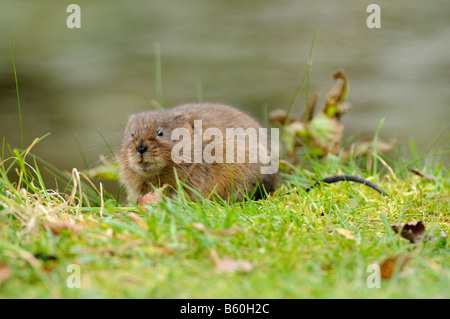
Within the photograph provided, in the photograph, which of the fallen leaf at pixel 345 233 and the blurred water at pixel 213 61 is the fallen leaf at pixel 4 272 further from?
the blurred water at pixel 213 61

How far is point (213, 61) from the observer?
10523mm

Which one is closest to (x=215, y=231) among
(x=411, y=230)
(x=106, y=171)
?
(x=411, y=230)

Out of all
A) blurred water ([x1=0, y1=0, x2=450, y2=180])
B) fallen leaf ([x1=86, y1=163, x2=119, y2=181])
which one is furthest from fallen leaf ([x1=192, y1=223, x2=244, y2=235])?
blurred water ([x1=0, y1=0, x2=450, y2=180])

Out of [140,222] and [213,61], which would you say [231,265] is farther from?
[213,61]

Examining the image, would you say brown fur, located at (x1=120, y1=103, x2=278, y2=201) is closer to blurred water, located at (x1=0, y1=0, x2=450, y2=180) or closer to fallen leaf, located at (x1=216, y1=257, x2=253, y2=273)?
fallen leaf, located at (x1=216, y1=257, x2=253, y2=273)

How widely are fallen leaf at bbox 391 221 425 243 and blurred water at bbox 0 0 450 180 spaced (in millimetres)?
5113

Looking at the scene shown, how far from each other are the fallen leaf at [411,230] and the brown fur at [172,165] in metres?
1.33

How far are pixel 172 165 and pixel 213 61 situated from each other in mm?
6652

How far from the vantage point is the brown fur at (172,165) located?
4168 mm

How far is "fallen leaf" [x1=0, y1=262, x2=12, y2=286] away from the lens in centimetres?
221

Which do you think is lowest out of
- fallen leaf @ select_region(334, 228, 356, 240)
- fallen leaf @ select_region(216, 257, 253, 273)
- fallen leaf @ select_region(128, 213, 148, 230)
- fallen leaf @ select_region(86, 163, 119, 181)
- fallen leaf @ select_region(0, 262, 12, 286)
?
fallen leaf @ select_region(86, 163, 119, 181)

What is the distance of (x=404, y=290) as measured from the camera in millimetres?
2217
